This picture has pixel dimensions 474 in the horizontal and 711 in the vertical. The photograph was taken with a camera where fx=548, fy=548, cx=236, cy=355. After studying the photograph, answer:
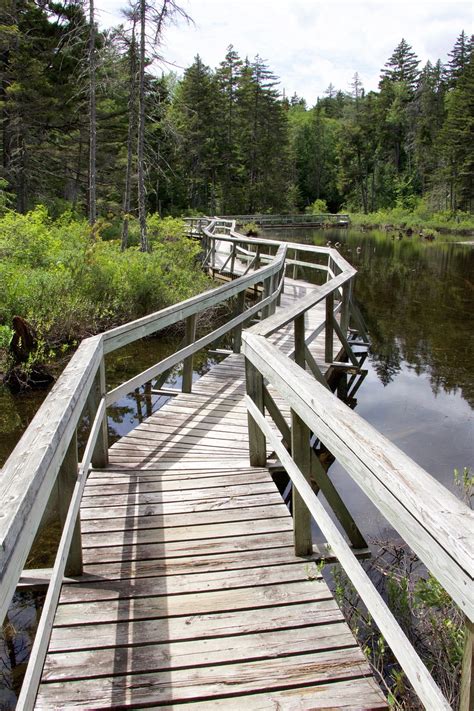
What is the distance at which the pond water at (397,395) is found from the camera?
494 cm

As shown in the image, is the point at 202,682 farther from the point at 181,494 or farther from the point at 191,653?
the point at 181,494

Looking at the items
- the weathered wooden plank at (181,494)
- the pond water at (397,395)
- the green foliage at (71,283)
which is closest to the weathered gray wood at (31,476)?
the weathered wooden plank at (181,494)

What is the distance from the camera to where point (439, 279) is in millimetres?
19500

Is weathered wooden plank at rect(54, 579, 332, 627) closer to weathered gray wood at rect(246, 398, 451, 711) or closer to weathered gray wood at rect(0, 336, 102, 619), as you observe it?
weathered gray wood at rect(246, 398, 451, 711)

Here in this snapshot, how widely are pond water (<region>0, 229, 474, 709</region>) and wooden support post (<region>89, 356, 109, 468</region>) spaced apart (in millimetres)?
1052

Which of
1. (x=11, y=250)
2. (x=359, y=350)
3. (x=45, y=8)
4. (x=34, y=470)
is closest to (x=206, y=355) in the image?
(x=359, y=350)

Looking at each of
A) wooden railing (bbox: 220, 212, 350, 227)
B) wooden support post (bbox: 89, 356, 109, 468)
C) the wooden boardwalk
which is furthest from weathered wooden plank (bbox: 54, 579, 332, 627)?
wooden railing (bbox: 220, 212, 350, 227)

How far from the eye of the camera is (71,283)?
9500 mm

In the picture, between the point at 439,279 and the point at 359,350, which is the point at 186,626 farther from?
the point at 439,279

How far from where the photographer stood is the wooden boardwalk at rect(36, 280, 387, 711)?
2074mm

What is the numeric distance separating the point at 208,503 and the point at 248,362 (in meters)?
1.00

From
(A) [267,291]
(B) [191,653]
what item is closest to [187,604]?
(B) [191,653]

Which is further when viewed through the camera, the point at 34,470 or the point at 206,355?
the point at 206,355

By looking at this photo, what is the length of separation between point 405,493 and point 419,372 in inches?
344
